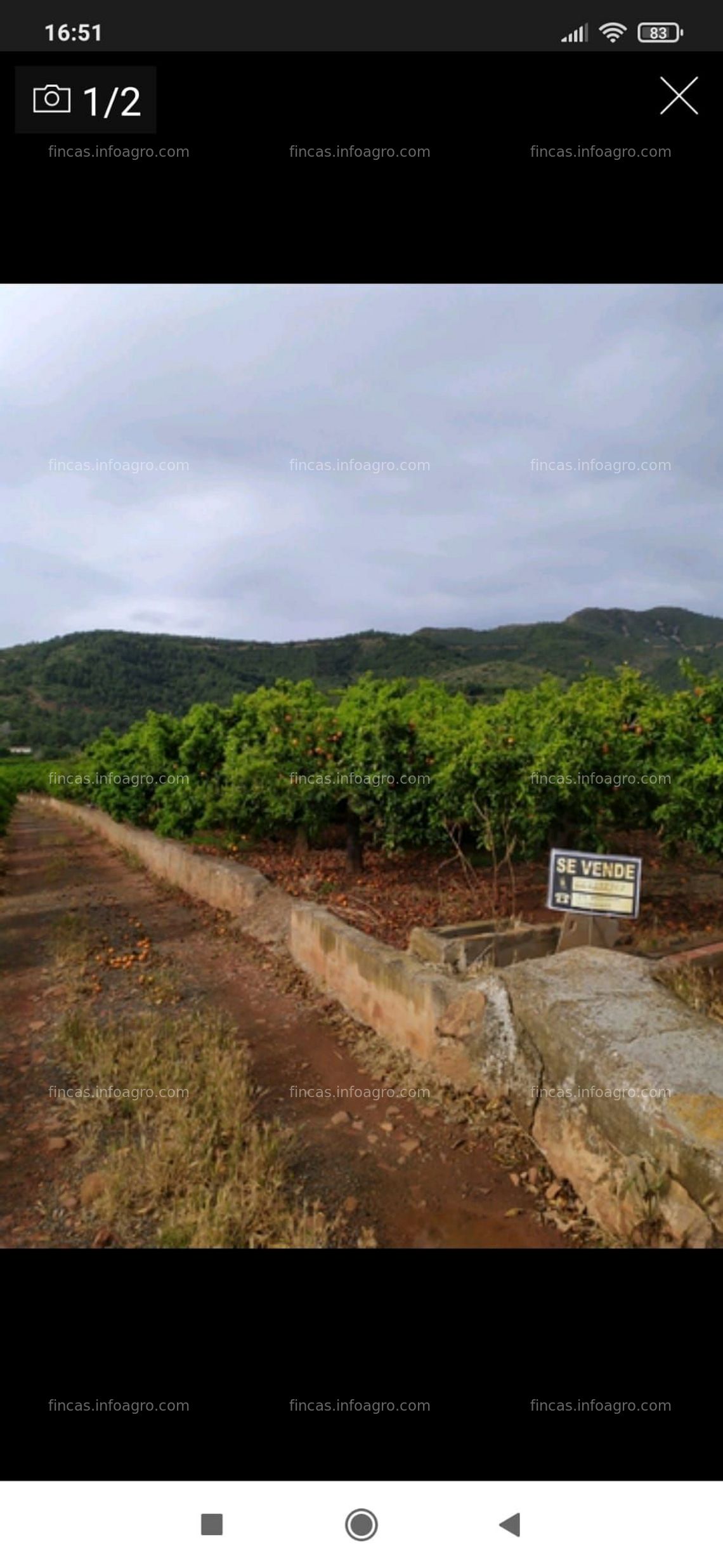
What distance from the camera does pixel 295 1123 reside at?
4363mm

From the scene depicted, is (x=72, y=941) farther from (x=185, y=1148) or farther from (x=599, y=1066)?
(x=599, y=1066)

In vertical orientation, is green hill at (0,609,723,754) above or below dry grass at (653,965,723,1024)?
above

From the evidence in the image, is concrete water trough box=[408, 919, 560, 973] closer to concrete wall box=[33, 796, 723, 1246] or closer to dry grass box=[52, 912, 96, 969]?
concrete wall box=[33, 796, 723, 1246]

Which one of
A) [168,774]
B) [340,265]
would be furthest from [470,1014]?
[168,774]

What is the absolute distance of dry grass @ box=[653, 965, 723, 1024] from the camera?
4805 millimetres

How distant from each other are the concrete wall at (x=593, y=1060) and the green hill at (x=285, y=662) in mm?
37185

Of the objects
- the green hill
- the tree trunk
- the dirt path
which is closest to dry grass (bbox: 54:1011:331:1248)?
the dirt path

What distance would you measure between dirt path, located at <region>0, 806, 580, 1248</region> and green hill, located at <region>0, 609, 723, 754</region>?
35131 millimetres

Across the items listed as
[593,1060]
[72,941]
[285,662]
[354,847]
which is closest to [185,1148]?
[593,1060]

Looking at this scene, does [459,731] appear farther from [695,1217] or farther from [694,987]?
[695,1217]

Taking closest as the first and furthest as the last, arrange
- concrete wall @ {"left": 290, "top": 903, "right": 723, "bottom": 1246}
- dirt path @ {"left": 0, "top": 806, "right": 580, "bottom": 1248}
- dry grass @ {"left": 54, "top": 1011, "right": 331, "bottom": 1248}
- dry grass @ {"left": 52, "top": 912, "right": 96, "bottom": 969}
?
concrete wall @ {"left": 290, "top": 903, "right": 723, "bottom": 1246} → dry grass @ {"left": 54, "top": 1011, "right": 331, "bottom": 1248} → dirt path @ {"left": 0, "top": 806, "right": 580, "bottom": 1248} → dry grass @ {"left": 52, "top": 912, "right": 96, "bottom": 969}

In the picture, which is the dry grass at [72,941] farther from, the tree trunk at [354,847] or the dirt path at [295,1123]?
the tree trunk at [354,847]

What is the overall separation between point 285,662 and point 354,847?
171 feet

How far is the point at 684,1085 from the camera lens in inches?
121
